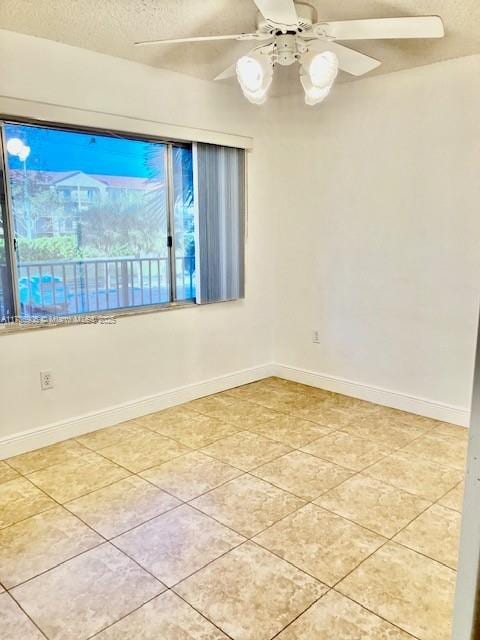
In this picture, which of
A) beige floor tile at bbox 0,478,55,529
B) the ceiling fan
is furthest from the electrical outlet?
the ceiling fan

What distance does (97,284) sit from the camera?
3354 mm

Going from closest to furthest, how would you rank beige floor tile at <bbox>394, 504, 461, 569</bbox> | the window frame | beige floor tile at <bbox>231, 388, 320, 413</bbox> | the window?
beige floor tile at <bbox>394, 504, 461, 569</bbox> → the window frame → the window → beige floor tile at <bbox>231, 388, 320, 413</bbox>

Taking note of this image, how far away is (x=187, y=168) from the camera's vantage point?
3697 mm

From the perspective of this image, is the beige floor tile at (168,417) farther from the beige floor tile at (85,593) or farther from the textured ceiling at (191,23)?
the textured ceiling at (191,23)

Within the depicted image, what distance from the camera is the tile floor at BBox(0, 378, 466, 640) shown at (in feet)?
5.67

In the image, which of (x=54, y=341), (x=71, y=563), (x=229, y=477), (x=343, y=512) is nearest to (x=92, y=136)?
(x=54, y=341)

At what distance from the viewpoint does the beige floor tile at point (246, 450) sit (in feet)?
9.52

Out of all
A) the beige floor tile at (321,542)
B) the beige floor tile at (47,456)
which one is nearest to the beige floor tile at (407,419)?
the beige floor tile at (321,542)

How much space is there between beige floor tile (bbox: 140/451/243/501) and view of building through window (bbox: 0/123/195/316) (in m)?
1.19

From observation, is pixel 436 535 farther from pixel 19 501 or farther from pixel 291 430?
pixel 19 501

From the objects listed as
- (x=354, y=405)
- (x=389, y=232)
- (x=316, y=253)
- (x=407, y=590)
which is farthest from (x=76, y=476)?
(x=389, y=232)

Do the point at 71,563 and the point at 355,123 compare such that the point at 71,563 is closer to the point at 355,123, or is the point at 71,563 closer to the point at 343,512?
the point at 343,512

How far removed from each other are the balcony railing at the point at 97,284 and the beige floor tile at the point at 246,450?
1.18 metres

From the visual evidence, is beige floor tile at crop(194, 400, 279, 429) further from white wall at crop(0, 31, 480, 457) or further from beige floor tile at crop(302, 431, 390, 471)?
beige floor tile at crop(302, 431, 390, 471)
